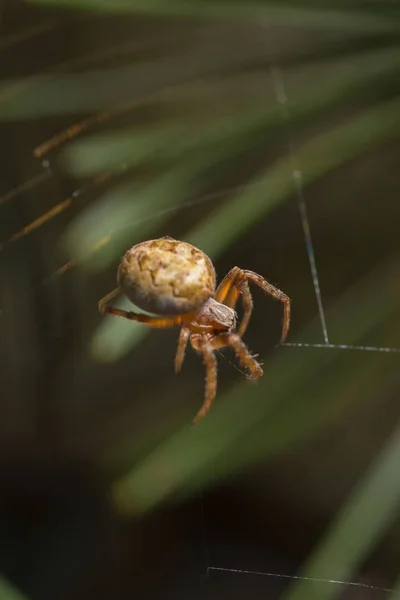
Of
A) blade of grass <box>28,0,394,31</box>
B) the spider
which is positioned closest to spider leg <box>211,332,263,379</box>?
the spider

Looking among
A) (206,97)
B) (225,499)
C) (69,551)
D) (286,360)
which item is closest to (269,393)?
(286,360)

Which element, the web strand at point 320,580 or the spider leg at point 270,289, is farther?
the spider leg at point 270,289

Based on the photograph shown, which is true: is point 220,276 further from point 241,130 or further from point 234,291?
point 241,130

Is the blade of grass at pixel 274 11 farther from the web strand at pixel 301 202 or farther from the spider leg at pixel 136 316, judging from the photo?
the spider leg at pixel 136 316

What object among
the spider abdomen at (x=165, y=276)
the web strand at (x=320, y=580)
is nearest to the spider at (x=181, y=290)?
the spider abdomen at (x=165, y=276)

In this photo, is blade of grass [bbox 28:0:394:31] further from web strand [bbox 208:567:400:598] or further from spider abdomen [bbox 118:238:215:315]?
web strand [bbox 208:567:400:598]

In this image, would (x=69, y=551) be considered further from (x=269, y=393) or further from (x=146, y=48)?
(x=146, y=48)
